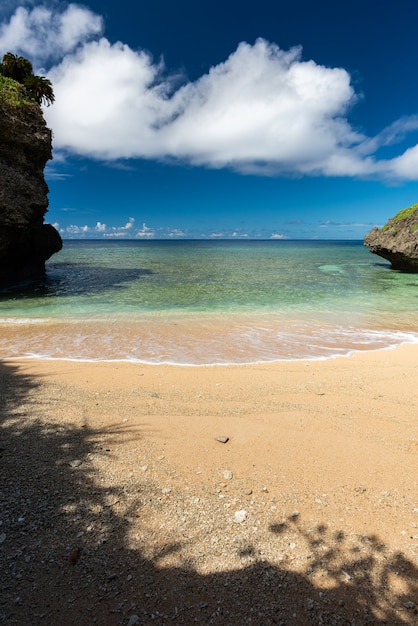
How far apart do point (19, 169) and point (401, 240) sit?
1307 inches

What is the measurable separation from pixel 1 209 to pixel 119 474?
66.1 feet

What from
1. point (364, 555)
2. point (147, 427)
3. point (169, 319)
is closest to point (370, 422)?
point (364, 555)

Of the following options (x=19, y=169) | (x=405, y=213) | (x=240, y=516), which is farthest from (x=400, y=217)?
(x=240, y=516)

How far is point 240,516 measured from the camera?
373cm

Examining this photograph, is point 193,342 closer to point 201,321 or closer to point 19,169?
point 201,321

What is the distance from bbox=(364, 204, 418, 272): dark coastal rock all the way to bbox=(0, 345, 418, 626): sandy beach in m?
29.6

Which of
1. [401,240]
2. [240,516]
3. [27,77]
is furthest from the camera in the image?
[401,240]

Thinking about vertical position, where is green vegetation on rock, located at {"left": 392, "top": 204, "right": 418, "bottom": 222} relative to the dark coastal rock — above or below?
above

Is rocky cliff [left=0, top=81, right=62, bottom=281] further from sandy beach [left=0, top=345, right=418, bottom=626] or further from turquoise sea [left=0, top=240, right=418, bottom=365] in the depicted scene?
sandy beach [left=0, top=345, right=418, bottom=626]

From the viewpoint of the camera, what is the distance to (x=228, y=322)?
14.3 metres

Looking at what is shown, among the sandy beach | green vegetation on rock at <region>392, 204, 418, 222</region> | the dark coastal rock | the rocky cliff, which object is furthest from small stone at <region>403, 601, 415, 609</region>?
green vegetation on rock at <region>392, 204, 418, 222</region>

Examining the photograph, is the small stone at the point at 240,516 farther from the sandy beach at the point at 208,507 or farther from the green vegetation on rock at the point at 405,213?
the green vegetation on rock at the point at 405,213

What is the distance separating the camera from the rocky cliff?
19500mm

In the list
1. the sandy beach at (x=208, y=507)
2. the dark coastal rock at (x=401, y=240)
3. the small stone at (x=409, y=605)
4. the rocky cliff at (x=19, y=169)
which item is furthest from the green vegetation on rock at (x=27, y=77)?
the dark coastal rock at (x=401, y=240)
